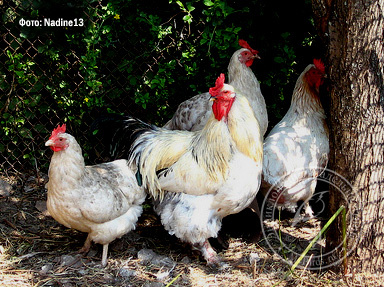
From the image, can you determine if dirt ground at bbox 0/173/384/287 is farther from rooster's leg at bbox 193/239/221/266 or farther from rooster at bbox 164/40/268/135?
rooster at bbox 164/40/268/135

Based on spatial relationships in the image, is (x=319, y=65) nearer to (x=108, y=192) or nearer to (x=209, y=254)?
(x=209, y=254)

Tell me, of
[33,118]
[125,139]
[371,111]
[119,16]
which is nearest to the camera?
[371,111]

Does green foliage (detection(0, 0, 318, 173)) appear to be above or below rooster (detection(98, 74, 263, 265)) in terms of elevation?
above

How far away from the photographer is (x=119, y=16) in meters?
5.12

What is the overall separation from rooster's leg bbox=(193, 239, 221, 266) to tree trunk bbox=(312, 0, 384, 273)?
1.17 meters

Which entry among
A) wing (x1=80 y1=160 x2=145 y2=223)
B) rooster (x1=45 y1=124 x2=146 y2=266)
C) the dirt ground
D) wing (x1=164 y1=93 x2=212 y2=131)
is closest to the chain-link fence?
wing (x1=164 y1=93 x2=212 y2=131)

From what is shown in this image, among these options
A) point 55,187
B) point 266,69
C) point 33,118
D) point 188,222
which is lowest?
point 188,222

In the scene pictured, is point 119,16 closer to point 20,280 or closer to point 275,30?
point 275,30

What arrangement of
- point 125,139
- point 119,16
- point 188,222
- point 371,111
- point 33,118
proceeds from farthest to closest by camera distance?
point 33,118 < point 119,16 < point 125,139 < point 188,222 < point 371,111

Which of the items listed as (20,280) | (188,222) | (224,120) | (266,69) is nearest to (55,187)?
(20,280)

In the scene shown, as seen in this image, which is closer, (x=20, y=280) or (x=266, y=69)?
(x=20, y=280)

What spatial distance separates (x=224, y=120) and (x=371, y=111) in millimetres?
1212

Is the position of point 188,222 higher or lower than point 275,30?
lower

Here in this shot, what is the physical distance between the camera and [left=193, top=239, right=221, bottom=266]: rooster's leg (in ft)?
13.7
